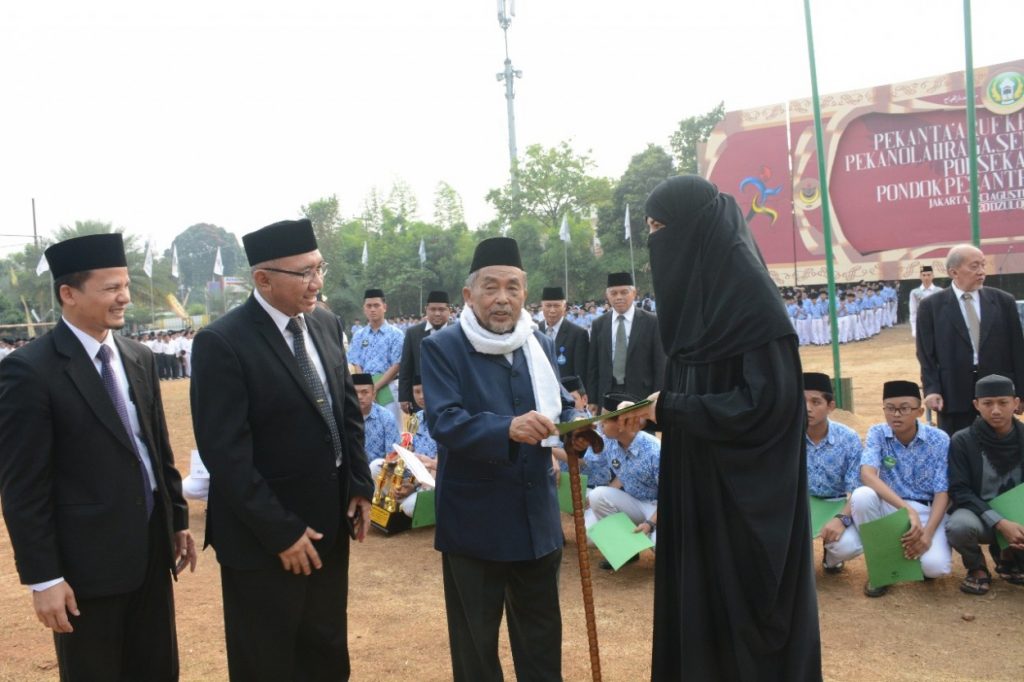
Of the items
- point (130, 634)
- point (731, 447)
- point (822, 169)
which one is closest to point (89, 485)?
point (130, 634)

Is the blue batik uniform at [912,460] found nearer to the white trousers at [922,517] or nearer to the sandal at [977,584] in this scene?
the white trousers at [922,517]

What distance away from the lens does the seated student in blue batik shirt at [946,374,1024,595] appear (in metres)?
4.71

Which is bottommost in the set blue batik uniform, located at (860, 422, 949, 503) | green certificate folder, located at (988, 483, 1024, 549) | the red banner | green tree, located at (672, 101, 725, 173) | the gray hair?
green certificate folder, located at (988, 483, 1024, 549)

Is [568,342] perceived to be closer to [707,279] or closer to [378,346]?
[378,346]

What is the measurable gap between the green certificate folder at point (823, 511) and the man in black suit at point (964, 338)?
148cm

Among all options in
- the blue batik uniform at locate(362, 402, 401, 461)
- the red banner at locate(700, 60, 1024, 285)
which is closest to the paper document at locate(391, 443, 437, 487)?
the blue batik uniform at locate(362, 402, 401, 461)

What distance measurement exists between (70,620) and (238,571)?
565mm

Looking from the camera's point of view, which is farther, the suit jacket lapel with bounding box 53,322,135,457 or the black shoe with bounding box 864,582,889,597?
the black shoe with bounding box 864,582,889,597

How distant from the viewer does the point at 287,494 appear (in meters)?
2.76

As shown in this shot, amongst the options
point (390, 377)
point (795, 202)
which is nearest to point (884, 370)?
point (795, 202)

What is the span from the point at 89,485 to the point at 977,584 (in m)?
4.80

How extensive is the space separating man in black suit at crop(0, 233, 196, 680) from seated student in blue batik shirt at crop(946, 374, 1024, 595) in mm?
4425

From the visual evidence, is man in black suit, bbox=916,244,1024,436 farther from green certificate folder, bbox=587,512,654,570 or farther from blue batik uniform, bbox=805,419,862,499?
green certificate folder, bbox=587,512,654,570

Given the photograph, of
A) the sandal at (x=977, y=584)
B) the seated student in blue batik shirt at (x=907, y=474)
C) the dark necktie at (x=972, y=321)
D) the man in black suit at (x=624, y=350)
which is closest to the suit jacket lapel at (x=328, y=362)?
the seated student in blue batik shirt at (x=907, y=474)
